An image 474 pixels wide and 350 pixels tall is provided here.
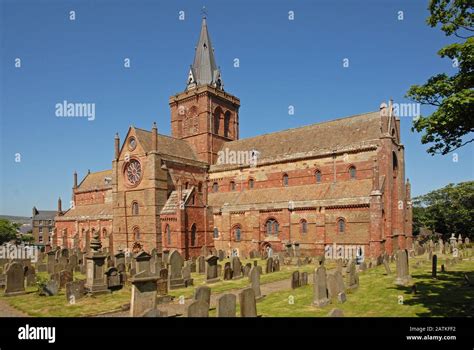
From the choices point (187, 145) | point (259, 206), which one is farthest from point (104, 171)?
point (259, 206)

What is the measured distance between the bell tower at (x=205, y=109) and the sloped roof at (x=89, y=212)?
12.8 meters

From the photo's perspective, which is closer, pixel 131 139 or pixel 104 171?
pixel 131 139

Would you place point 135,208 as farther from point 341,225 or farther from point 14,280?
point 341,225

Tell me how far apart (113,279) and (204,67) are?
33.1m

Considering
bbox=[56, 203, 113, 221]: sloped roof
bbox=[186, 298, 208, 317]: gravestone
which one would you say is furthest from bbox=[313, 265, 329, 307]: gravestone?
bbox=[56, 203, 113, 221]: sloped roof

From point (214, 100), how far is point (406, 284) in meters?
32.6

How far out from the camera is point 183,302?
47.0 ft

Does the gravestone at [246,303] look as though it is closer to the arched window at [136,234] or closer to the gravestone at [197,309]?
the gravestone at [197,309]

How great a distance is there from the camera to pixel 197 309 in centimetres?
896

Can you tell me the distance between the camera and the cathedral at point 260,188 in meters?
27.9

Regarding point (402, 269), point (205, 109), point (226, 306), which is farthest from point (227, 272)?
point (205, 109)

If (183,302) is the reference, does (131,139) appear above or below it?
above

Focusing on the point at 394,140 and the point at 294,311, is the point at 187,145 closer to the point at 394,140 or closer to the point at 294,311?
the point at 394,140
